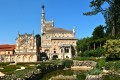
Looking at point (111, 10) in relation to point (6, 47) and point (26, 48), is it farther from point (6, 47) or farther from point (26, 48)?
point (6, 47)

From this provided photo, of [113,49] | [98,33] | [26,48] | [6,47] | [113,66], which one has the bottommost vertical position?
[113,66]

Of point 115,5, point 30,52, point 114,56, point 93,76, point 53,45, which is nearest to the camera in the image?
point 93,76

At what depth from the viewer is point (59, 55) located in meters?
113

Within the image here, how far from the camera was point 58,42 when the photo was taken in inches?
4621

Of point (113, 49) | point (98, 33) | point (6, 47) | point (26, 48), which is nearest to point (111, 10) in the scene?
point (113, 49)

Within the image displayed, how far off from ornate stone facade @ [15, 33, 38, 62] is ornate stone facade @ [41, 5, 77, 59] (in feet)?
25.5

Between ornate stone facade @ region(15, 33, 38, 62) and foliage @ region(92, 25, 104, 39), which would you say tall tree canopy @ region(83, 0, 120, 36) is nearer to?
foliage @ region(92, 25, 104, 39)

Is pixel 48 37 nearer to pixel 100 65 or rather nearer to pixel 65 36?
pixel 65 36

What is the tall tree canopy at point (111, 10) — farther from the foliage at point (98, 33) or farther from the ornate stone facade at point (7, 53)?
the ornate stone facade at point (7, 53)

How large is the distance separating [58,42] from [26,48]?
14.0 metres

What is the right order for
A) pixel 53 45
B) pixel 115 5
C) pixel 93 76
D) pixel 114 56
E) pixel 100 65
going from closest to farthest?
pixel 93 76 → pixel 100 65 → pixel 114 56 → pixel 115 5 → pixel 53 45

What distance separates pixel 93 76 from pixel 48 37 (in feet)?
300

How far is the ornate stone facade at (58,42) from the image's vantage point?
371 feet

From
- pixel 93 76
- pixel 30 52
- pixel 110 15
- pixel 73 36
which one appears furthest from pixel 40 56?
pixel 93 76
